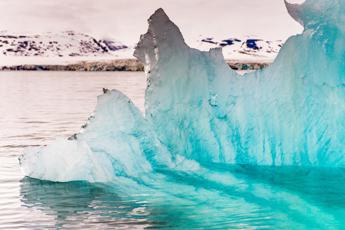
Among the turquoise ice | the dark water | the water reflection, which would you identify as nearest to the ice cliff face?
the turquoise ice

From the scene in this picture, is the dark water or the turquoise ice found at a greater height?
the turquoise ice

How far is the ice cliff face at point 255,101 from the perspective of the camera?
18609 mm

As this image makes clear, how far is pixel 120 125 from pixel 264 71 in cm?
430

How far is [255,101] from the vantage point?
1880 cm

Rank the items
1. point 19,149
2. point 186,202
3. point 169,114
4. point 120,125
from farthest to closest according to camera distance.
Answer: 1. point 19,149
2. point 169,114
3. point 120,125
4. point 186,202

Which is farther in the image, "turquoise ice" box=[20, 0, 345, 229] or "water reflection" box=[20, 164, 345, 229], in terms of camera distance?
"turquoise ice" box=[20, 0, 345, 229]

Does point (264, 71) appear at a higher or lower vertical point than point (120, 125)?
higher

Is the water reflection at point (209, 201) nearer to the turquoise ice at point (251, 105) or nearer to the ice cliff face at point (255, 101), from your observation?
the turquoise ice at point (251, 105)

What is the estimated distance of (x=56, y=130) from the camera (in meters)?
30.2

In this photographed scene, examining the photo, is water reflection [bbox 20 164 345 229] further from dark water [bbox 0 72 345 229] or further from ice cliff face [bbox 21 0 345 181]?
ice cliff face [bbox 21 0 345 181]

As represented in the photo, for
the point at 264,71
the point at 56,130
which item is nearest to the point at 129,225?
the point at 264,71

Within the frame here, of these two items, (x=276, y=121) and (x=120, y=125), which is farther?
(x=276, y=121)

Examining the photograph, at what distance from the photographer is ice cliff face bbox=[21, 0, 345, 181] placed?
18.6 meters

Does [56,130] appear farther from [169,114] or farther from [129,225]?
[129,225]
